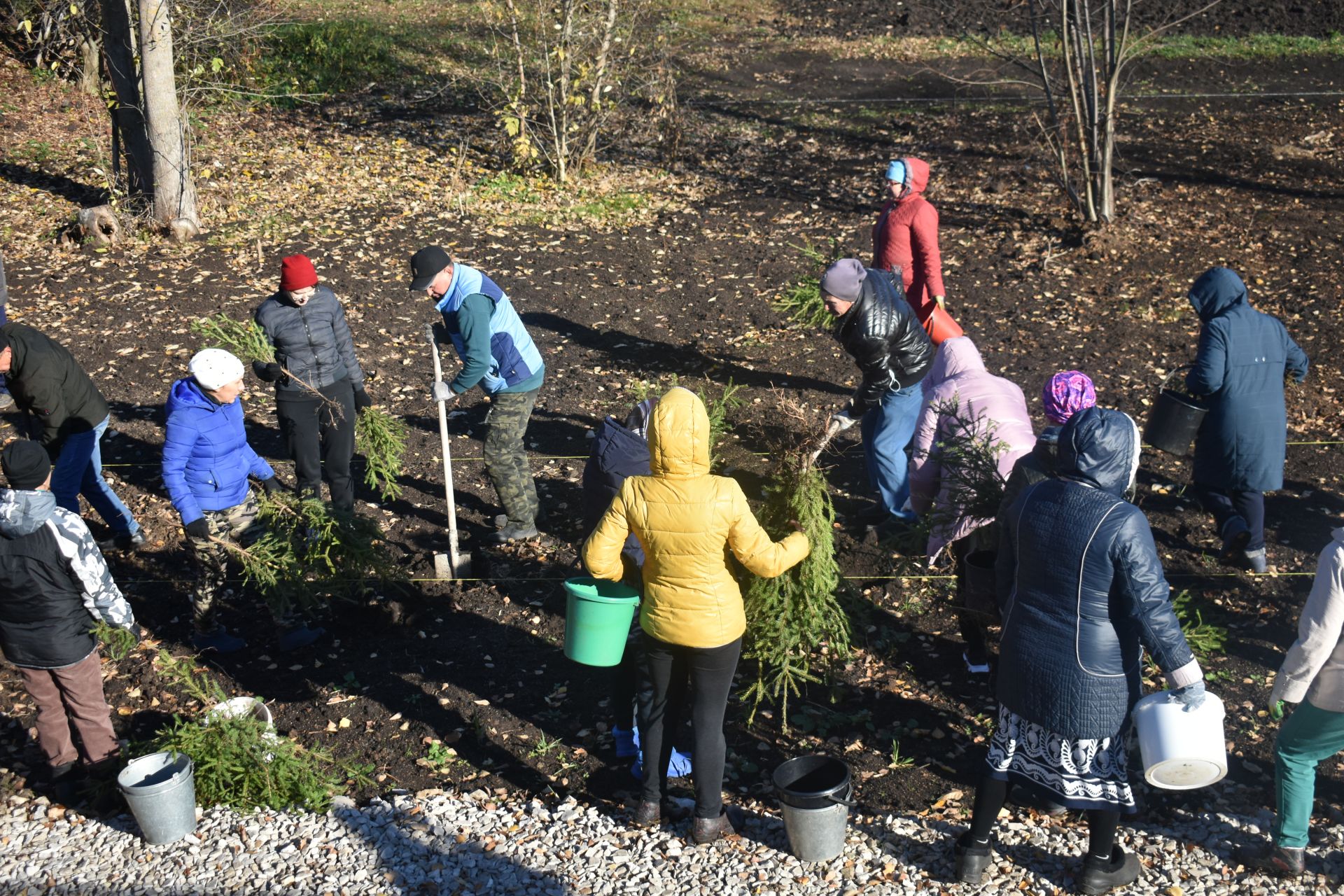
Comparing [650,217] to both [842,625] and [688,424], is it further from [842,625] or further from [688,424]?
[688,424]

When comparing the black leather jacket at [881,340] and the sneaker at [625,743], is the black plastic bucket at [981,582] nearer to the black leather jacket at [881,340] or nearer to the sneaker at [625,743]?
the black leather jacket at [881,340]

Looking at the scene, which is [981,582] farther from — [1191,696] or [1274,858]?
[1274,858]

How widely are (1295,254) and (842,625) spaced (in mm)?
7611

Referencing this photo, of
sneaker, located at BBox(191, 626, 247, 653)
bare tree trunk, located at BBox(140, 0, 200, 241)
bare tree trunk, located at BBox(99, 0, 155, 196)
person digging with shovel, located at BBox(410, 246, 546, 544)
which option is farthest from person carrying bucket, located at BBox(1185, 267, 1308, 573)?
bare tree trunk, located at BBox(99, 0, 155, 196)

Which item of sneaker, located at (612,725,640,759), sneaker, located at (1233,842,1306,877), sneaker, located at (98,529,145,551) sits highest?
sneaker, located at (98,529,145,551)

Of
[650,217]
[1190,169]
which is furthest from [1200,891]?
[1190,169]

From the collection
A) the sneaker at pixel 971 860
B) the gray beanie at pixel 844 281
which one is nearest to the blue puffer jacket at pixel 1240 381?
the gray beanie at pixel 844 281

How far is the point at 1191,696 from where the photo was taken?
11.2ft

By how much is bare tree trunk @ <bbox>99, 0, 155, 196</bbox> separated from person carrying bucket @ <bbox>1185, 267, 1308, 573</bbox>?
390 inches

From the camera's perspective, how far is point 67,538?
4031 mm

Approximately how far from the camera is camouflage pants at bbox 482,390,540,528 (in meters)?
6.00

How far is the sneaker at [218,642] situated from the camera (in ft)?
17.9

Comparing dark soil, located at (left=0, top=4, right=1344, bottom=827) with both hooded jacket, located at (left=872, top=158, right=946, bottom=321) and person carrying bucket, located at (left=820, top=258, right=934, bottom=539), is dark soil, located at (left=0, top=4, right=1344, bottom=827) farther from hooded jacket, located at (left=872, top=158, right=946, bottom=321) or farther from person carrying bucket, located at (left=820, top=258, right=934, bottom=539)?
hooded jacket, located at (left=872, top=158, right=946, bottom=321)

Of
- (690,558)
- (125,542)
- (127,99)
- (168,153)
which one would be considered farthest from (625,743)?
(127,99)
